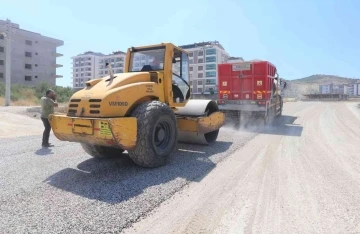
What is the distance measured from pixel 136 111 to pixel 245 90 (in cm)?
783

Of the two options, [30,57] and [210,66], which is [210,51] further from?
[30,57]

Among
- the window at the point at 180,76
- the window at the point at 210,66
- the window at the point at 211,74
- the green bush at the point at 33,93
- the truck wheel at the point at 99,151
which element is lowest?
the truck wheel at the point at 99,151

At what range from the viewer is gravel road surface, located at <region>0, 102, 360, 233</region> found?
307 centimetres

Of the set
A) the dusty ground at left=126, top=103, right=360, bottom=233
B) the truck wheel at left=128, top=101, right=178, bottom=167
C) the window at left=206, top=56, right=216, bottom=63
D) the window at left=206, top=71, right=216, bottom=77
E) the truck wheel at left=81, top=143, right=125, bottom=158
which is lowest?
the dusty ground at left=126, top=103, right=360, bottom=233

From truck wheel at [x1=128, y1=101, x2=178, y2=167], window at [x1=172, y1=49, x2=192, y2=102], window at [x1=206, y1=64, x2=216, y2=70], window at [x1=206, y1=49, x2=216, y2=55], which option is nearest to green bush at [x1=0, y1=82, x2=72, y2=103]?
window at [x1=172, y1=49, x2=192, y2=102]

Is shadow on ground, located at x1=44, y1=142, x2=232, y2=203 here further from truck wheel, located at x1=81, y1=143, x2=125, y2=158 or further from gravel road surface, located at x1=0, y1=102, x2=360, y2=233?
truck wheel, located at x1=81, y1=143, x2=125, y2=158

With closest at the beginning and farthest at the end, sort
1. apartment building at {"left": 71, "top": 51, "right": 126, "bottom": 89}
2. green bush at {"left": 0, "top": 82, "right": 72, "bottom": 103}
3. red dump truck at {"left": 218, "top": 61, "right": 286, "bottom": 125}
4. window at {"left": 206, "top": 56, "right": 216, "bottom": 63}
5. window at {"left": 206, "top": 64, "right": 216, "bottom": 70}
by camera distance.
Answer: red dump truck at {"left": 218, "top": 61, "right": 286, "bottom": 125}
green bush at {"left": 0, "top": 82, "right": 72, "bottom": 103}
window at {"left": 206, "top": 56, "right": 216, "bottom": 63}
window at {"left": 206, "top": 64, "right": 216, "bottom": 70}
apartment building at {"left": 71, "top": 51, "right": 126, "bottom": 89}

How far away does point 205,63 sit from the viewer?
79750 millimetres

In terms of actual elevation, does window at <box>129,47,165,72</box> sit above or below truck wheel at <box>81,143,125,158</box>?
above

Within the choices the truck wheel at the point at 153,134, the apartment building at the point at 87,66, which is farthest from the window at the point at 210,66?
the truck wheel at the point at 153,134

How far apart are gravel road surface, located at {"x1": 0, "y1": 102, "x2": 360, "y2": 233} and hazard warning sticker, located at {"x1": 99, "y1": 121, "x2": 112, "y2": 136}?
80cm

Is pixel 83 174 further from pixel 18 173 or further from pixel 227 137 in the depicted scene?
pixel 227 137

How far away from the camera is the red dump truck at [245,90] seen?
11414 mm

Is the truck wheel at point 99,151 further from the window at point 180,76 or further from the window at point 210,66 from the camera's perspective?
the window at point 210,66
